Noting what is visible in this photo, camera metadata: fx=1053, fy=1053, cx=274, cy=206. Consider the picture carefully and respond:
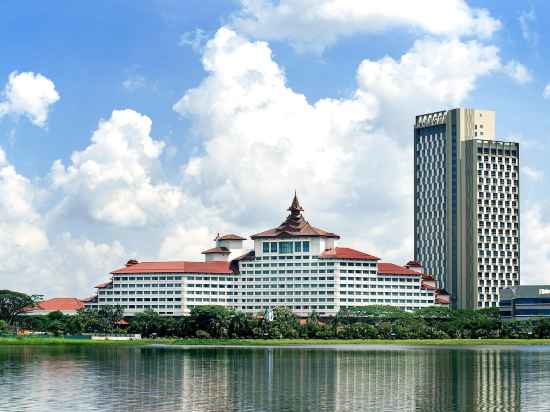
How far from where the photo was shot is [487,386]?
90.1m

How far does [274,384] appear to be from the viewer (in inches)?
3593

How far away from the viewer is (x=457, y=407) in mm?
73750

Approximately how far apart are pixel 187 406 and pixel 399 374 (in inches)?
1421

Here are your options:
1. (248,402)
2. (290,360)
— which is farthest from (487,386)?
(290,360)

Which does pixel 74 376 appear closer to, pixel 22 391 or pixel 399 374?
pixel 22 391

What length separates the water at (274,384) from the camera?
75.0m

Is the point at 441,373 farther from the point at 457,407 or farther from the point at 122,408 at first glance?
the point at 122,408

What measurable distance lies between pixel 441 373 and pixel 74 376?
3606 cm

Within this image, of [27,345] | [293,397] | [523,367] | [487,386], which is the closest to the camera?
[293,397]

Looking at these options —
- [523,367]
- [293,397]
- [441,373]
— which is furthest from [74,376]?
[523,367]

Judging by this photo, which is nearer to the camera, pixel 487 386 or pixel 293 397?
pixel 293 397

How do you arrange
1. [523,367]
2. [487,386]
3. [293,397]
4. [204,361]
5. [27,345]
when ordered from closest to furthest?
[293,397], [487,386], [523,367], [204,361], [27,345]

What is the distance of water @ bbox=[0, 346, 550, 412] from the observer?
75000 millimetres

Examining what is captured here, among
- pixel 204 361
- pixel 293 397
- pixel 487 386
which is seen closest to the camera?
pixel 293 397
